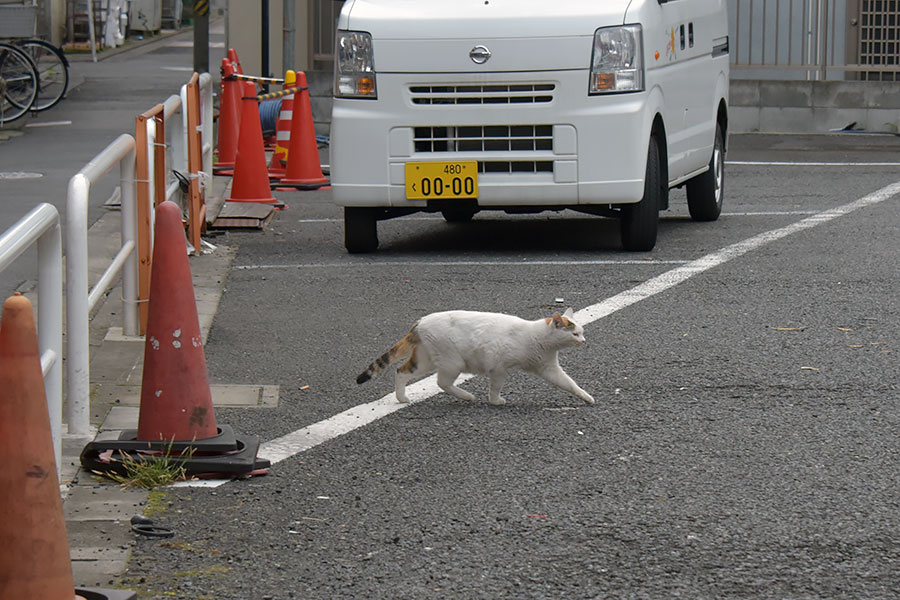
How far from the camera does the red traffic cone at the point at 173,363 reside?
4.98 meters

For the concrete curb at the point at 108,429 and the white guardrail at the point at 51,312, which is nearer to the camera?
the concrete curb at the point at 108,429

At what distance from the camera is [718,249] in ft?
32.0

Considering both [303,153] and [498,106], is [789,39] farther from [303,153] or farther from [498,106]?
[498,106]

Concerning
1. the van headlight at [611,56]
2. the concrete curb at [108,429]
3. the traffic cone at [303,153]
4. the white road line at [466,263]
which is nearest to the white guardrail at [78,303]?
the concrete curb at [108,429]

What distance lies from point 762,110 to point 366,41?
9926 mm

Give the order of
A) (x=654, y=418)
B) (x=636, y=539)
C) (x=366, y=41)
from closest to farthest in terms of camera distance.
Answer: (x=636, y=539)
(x=654, y=418)
(x=366, y=41)

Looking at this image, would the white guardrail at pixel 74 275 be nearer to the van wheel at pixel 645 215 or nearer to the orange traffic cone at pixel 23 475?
the orange traffic cone at pixel 23 475

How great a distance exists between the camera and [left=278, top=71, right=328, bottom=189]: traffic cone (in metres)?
13.4

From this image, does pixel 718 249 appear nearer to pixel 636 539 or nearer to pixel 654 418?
pixel 654 418

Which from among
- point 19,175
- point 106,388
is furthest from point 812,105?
point 106,388

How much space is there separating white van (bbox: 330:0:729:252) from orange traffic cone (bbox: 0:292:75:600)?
19.4 feet

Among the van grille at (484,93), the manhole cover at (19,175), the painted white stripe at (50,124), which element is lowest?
the manhole cover at (19,175)

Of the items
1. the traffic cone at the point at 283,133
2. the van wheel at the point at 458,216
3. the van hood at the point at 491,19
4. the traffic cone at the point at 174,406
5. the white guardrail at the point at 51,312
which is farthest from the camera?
the traffic cone at the point at 283,133

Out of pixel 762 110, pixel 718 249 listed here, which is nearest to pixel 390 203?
pixel 718 249
